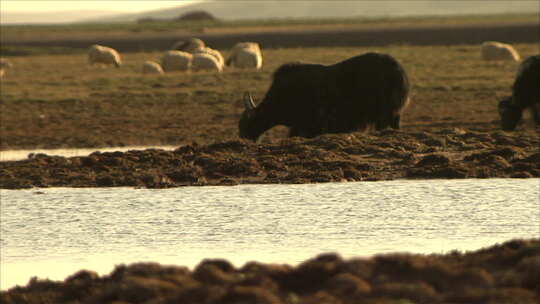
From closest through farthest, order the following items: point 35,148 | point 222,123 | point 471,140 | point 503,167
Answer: point 503,167 → point 471,140 → point 35,148 → point 222,123

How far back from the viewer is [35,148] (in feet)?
62.9

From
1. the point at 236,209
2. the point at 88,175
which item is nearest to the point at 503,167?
the point at 236,209

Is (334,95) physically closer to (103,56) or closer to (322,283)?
(322,283)

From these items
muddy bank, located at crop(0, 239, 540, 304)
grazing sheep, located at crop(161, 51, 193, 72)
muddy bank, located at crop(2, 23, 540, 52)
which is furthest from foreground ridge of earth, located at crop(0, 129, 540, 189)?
muddy bank, located at crop(2, 23, 540, 52)

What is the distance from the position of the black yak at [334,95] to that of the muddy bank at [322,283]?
9836mm

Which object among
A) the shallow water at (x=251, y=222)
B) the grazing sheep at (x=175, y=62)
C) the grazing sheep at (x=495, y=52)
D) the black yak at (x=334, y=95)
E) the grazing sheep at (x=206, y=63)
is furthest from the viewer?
the grazing sheep at (x=495, y=52)

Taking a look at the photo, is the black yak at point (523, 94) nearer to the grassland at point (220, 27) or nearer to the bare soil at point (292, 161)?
the bare soil at point (292, 161)

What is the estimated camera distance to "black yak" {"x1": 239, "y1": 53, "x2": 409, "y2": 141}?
58.2 ft

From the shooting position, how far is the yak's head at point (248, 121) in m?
18.2

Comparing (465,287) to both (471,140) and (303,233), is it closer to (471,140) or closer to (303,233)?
(303,233)

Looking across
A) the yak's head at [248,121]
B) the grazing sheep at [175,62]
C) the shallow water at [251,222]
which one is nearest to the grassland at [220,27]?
the grazing sheep at [175,62]

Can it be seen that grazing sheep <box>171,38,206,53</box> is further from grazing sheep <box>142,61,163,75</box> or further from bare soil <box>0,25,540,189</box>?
bare soil <box>0,25,540,189</box>

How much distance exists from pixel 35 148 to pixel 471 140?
752 centimetres

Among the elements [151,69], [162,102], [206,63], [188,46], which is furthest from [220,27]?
[162,102]
